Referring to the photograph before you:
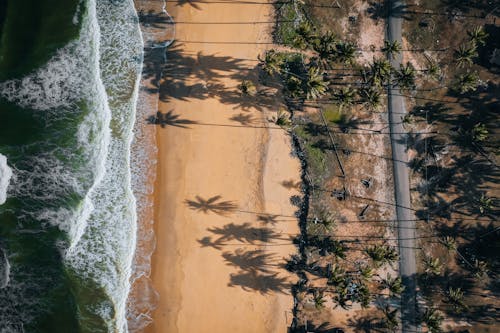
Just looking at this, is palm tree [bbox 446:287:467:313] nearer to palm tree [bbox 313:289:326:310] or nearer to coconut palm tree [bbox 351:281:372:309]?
coconut palm tree [bbox 351:281:372:309]

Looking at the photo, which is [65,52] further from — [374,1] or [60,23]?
[374,1]

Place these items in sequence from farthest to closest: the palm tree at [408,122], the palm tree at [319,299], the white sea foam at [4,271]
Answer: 1. the palm tree at [408,122]
2. the white sea foam at [4,271]
3. the palm tree at [319,299]

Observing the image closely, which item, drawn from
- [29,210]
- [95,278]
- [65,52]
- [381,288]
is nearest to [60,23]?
[65,52]

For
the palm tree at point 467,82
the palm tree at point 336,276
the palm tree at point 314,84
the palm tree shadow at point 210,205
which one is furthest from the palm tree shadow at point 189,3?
the palm tree at point 336,276

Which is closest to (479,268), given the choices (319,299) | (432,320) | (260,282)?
(432,320)

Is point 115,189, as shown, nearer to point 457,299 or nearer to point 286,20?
point 286,20

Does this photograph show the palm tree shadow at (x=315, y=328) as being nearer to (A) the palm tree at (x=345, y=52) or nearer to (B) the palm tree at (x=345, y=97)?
(B) the palm tree at (x=345, y=97)
